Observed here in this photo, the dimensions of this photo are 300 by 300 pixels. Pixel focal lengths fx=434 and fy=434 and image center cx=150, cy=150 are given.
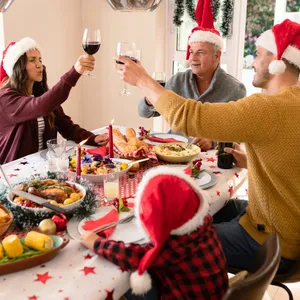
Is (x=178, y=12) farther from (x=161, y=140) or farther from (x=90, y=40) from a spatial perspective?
(x=90, y=40)

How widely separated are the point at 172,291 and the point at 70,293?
321mm

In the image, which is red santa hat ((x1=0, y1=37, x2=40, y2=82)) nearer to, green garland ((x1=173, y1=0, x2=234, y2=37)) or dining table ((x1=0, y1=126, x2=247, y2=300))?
dining table ((x1=0, y1=126, x2=247, y2=300))

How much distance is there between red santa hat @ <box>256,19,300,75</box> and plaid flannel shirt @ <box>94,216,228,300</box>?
26.7 inches

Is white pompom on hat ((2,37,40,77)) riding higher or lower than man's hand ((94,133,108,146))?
higher

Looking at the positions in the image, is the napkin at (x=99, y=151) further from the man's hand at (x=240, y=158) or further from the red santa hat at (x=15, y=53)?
the red santa hat at (x=15, y=53)

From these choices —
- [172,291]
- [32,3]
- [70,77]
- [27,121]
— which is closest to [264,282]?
[172,291]

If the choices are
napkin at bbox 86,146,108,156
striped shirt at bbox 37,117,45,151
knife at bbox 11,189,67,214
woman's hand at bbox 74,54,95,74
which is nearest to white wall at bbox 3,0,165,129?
striped shirt at bbox 37,117,45,151

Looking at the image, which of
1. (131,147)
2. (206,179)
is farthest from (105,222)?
(131,147)

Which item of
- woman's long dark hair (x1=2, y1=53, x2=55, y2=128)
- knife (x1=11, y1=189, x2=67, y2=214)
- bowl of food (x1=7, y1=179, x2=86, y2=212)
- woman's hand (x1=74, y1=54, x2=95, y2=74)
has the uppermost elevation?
woman's hand (x1=74, y1=54, x2=95, y2=74)

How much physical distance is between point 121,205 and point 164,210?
1.11 ft

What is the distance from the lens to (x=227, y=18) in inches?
143

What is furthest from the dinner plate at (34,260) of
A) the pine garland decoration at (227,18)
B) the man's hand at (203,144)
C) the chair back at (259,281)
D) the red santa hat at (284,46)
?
the pine garland decoration at (227,18)

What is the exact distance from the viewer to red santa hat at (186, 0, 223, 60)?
2.76 m

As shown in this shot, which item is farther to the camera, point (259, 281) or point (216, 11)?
point (216, 11)
